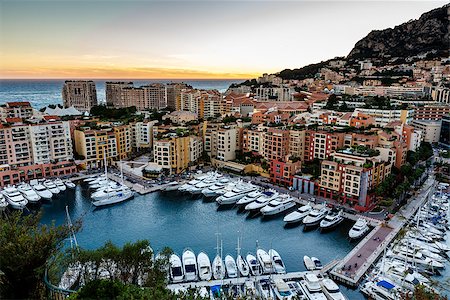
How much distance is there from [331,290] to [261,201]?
30.3ft

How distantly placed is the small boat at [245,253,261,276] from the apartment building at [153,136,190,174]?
544 inches

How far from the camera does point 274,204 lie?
2105cm

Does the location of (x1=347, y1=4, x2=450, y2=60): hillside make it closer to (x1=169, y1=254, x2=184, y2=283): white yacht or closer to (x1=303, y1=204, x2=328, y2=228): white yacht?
(x1=303, y1=204, x2=328, y2=228): white yacht

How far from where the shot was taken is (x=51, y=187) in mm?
24188

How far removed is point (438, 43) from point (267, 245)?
3117 inches

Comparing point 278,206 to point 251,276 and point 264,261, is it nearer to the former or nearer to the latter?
point 264,261

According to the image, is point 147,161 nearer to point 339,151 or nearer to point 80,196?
point 80,196

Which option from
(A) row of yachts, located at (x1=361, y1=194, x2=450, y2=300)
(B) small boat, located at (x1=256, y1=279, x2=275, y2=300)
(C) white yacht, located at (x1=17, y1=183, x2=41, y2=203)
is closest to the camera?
(B) small boat, located at (x1=256, y1=279, x2=275, y2=300)

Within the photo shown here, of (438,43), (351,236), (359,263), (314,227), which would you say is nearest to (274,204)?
(314,227)

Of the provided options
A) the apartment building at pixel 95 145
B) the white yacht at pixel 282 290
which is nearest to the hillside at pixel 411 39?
the apartment building at pixel 95 145

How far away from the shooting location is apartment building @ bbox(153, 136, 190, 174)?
27.4 m

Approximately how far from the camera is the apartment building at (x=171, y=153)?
27.4m

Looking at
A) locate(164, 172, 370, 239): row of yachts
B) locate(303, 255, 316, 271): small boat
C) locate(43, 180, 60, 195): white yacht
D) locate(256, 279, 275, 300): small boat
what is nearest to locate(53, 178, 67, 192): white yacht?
locate(43, 180, 60, 195): white yacht

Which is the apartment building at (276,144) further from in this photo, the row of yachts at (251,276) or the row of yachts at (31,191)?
the row of yachts at (31,191)
